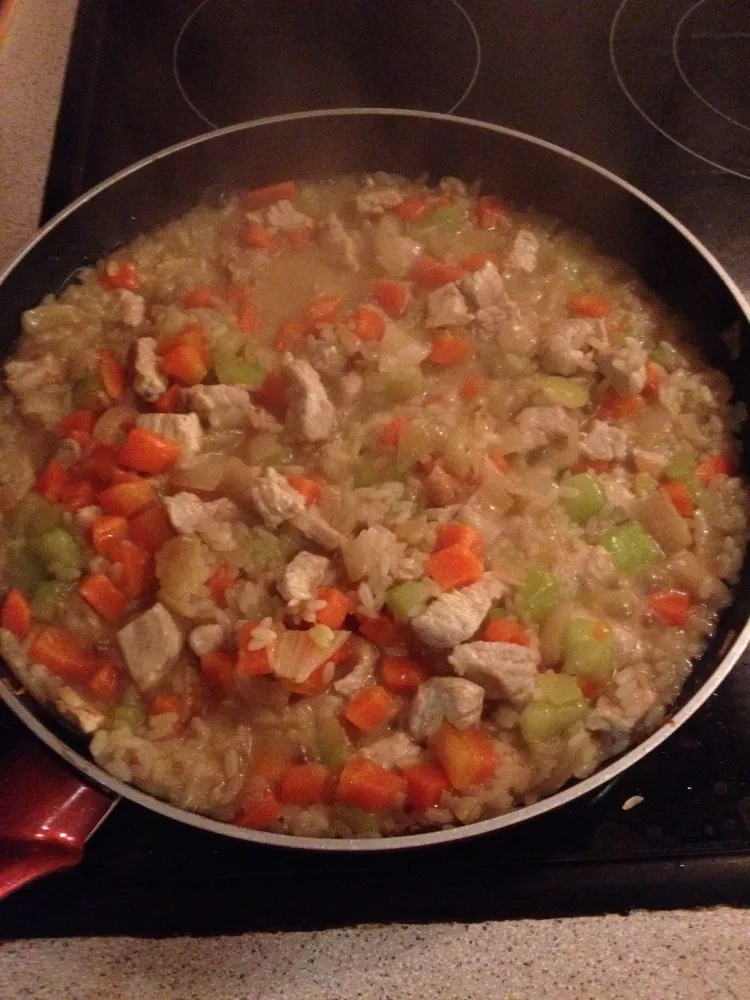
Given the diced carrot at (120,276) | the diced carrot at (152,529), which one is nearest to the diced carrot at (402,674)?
the diced carrot at (152,529)

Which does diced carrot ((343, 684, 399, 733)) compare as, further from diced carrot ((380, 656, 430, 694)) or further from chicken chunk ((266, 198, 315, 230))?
chicken chunk ((266, 198, 315, 230))

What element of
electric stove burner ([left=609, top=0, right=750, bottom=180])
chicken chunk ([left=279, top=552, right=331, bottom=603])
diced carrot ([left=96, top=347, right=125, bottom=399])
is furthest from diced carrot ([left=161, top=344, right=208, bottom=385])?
electric stove burner ([left=609, top=0, right=750, bottom=180])

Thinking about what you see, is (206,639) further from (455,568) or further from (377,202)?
(377,202)

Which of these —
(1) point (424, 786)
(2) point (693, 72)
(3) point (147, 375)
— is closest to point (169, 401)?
(3) point (147, 375)

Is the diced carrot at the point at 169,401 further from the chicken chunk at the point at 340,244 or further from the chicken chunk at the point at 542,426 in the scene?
the chicken chunk at the point at 542,426

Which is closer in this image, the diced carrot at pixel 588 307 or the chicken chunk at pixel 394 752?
the chicken chunk at pixel 394 752
